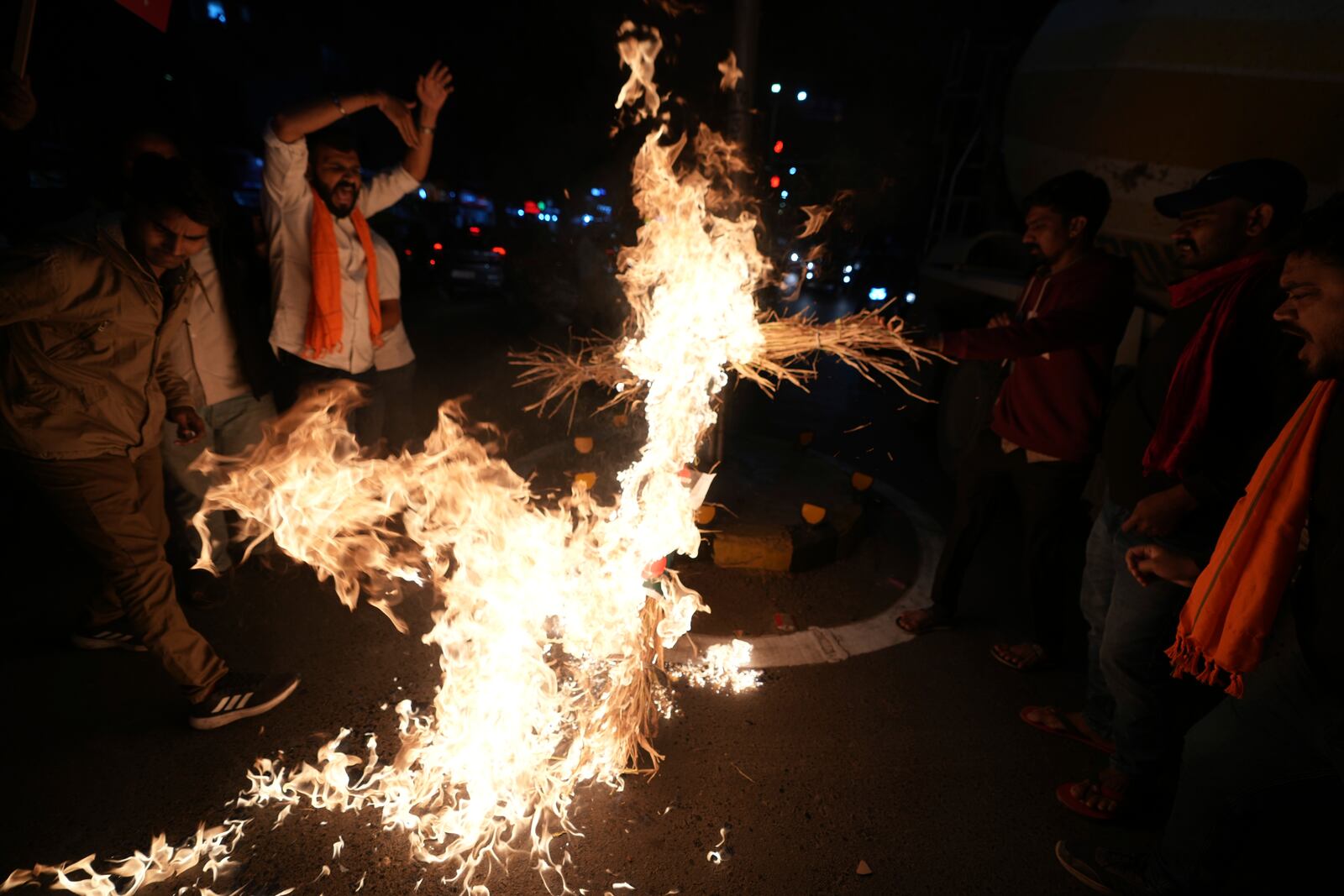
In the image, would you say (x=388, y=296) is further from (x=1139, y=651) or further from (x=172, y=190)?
(x=1139, y=651)

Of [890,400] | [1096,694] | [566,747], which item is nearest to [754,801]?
[566,747]

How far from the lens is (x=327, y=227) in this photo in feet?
13.7

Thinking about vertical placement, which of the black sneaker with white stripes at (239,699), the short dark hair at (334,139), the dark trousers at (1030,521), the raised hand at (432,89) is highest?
the raised hand at (432,89)

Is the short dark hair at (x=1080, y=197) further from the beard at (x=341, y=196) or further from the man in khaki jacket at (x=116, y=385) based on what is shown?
the man in khaki jacket at (x=116, y=385)

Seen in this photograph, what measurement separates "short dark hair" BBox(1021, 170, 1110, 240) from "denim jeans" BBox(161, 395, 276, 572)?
190 inches

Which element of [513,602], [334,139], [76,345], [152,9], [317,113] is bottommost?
[513,602]

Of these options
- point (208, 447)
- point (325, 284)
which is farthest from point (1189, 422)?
point (208, 447)

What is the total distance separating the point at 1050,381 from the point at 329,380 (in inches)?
177

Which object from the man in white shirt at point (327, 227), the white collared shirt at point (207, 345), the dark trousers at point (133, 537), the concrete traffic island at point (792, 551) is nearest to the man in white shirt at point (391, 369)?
the man in white shirt at point (327, 227)

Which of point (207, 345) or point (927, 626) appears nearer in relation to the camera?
point (207, 345)

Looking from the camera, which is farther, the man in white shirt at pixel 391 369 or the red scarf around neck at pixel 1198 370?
the man in white shirt at pixel 391 369

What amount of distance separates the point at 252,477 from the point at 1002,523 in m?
5.97

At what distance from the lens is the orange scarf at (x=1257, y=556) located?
2.06m

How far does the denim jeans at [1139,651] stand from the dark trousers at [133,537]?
437cm
